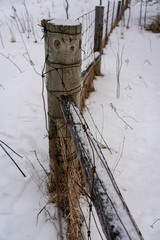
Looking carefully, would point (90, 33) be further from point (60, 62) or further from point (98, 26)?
point (60, 62)

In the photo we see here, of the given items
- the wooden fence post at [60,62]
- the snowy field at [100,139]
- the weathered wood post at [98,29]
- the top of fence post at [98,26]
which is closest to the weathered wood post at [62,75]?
the wooden fence post at [60,62]

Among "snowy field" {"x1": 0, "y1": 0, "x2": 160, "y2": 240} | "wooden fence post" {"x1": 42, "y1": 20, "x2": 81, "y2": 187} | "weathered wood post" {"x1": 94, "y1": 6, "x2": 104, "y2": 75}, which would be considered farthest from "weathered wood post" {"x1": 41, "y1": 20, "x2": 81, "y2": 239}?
"weathered wood post" {"x1": 94, "y1": 6, "x2": 104, "y2": 75}

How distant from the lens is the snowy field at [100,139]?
1.30 m

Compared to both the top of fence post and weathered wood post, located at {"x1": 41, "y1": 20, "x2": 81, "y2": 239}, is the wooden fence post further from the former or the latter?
the top of fence post

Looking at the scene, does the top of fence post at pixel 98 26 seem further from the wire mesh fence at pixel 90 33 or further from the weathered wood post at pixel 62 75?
the weathered wood post at pixel 62 75

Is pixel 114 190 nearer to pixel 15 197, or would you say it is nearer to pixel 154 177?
pixel 15 197

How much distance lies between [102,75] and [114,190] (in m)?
3.43

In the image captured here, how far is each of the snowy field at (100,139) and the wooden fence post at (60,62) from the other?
0.60 metres

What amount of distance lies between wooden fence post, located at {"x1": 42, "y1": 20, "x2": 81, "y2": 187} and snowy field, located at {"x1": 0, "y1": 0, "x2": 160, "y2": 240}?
23.4 inches

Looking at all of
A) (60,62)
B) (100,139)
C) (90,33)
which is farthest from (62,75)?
(90,33)

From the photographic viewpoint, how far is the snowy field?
4.27 feet

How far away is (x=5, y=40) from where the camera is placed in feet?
19.4

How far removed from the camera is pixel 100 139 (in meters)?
2.10

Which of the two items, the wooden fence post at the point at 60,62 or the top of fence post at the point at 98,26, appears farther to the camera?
the top of fence post at the point at 98,26
